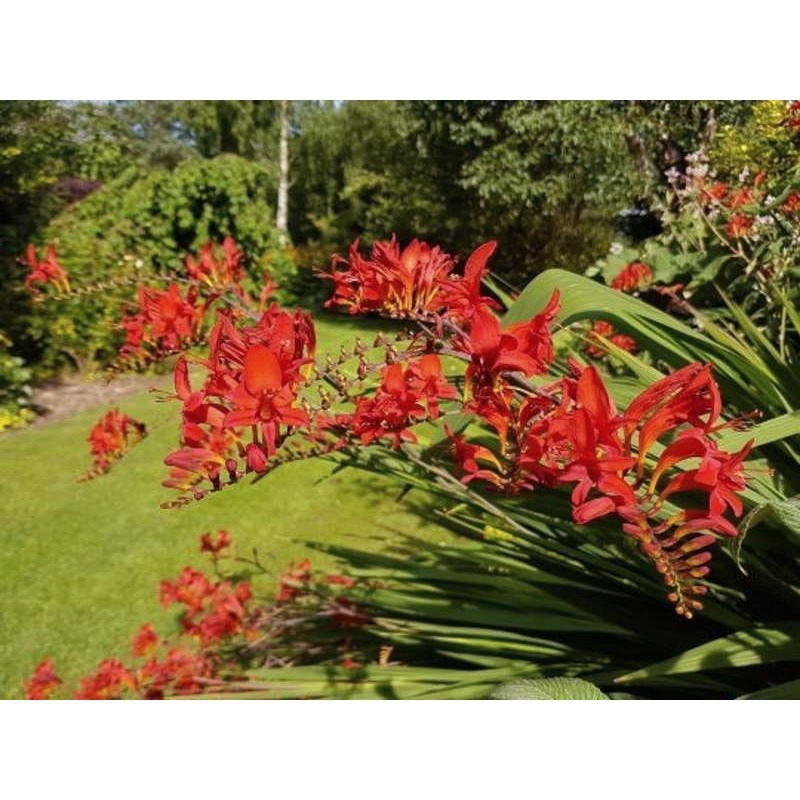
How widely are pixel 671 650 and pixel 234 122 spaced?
25.6ft

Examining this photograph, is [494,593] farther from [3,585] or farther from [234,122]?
[234,122]

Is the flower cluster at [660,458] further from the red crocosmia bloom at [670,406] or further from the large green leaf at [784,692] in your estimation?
the large green leaf at [784,692]

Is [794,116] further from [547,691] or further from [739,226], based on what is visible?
[547,691]

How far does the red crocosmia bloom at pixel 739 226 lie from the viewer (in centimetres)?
157

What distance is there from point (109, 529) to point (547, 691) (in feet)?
7.28

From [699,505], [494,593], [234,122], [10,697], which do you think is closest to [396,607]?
[494,593]

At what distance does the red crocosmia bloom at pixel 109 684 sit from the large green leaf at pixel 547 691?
1.08 meters

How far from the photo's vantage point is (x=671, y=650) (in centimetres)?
100

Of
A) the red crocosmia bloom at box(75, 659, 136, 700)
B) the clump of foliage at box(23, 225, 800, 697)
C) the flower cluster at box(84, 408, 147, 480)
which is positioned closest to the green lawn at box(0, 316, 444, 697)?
the red crocosmia bloom at box(75, 659, 136, 700)

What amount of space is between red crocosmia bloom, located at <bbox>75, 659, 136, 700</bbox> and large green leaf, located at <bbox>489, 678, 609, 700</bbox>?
1.08 meters

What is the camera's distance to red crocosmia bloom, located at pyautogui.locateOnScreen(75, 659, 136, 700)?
1.41m

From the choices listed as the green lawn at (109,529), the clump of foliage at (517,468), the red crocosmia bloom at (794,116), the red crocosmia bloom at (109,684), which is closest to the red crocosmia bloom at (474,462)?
the clump of foliage at (517,468)

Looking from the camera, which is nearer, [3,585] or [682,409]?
[682,409]

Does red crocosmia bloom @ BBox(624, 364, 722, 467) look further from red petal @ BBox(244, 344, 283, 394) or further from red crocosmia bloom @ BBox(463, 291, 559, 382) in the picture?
red petal @ BBox(244, 344, 283, 394)
